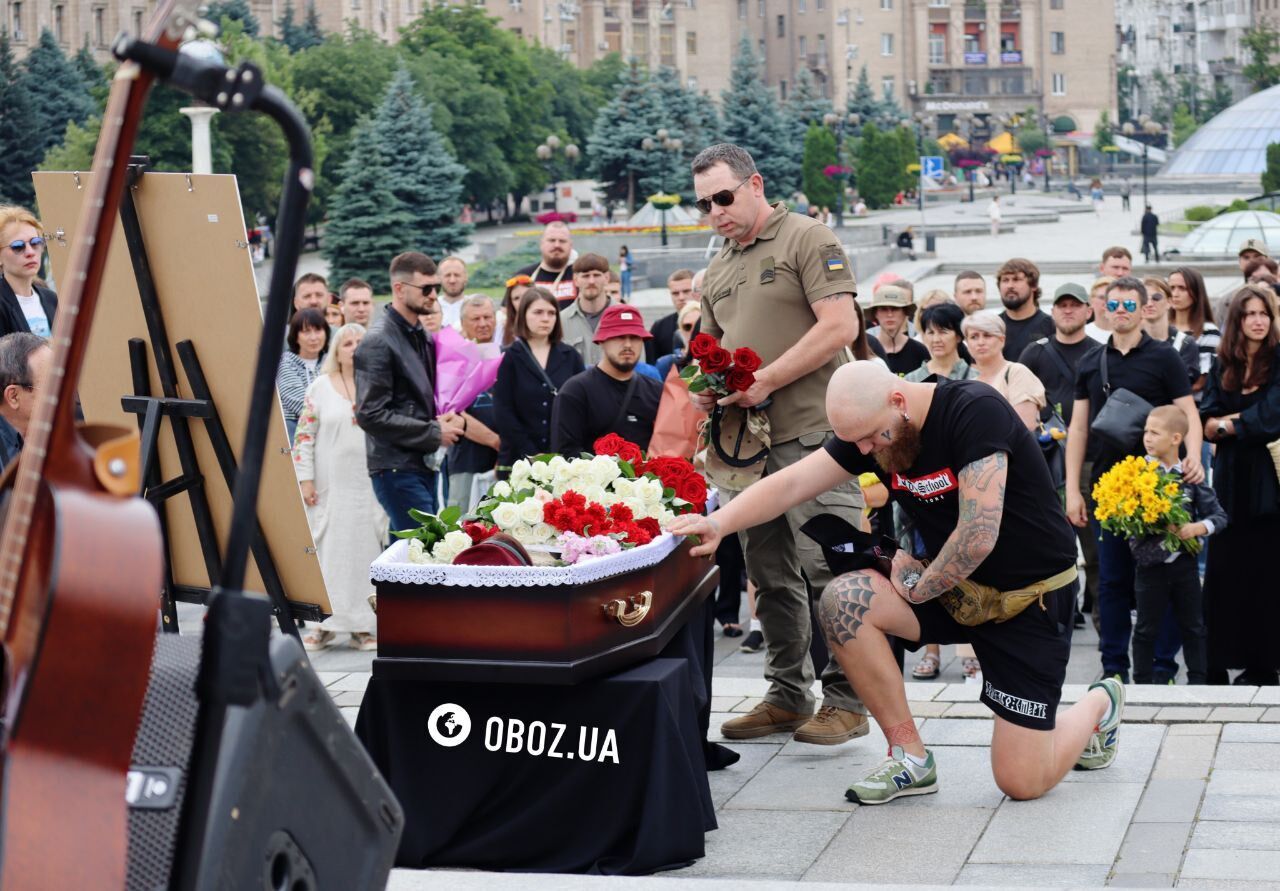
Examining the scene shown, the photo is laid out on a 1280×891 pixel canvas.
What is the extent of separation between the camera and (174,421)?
5559 mm

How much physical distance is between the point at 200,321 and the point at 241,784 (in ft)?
9.07

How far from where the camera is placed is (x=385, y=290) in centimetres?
4922

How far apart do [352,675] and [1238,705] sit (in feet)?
13.2

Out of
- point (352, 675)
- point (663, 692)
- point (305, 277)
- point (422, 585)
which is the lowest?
point (352, 675)

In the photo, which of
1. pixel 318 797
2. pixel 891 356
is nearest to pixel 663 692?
pixel 318 797

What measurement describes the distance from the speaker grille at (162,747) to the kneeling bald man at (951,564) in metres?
3.16

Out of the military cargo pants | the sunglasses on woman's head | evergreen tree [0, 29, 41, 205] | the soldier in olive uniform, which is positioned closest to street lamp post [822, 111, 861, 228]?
evergreen tree [0, 29, 41, 205]

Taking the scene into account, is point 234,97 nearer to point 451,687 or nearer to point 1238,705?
point 451,687

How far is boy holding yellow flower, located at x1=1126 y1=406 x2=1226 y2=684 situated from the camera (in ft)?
27.9

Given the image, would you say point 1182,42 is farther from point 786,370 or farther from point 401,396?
point 786,370

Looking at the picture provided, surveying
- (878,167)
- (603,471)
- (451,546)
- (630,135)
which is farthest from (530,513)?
(878,167)

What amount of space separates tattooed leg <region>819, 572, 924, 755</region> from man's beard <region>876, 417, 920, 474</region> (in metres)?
0.48

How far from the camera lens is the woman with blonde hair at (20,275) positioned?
811 centimetres

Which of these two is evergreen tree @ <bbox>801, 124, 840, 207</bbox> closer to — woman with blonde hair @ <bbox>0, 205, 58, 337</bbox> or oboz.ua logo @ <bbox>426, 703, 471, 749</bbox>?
woman with blonde hair @ <bbox>0, 205, 58, 337</bbox>
